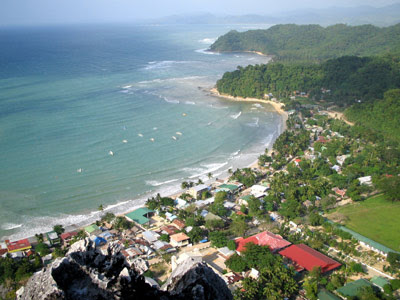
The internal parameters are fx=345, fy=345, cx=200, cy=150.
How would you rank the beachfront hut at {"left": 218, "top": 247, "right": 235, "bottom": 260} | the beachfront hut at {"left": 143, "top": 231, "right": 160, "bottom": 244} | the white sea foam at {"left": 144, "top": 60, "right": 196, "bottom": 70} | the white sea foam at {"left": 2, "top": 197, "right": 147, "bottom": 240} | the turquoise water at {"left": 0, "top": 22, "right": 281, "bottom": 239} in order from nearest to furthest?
the beachfront hut at {"left": 218, "top": 247, "right": 235, "bottom": 260}
the beachfront hut at {"left": 143, "top": 231, "right": 160, "bottom": 244}
the white sea foam at {"left": 2, "top": 197, "right": 147, "bottom": 240}
the turquoise water at {"left": 0, "top": 22, "right": 281, "bottom": 239}
the white sea foam at {"left": 144, "top": 60, "right": 196, "bottom": 70}

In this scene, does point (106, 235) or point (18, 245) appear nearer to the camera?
point (18, 245)

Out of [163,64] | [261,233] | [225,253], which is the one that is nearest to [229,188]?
[261,233]

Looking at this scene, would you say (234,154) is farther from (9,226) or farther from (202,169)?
(9,226)

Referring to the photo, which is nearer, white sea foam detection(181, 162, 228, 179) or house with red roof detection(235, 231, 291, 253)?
house with red roof detection(235, 231, 291, 253)

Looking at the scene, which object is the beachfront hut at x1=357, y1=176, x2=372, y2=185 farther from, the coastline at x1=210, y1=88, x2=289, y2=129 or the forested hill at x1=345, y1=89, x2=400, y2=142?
the coastline at x1=210, y1=88, x2=289, y2=129

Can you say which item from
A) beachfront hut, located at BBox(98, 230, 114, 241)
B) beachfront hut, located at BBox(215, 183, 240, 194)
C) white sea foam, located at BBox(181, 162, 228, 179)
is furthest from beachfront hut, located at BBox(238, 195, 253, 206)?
beachfront hut, located at BBox(98, 230, 114, 241)

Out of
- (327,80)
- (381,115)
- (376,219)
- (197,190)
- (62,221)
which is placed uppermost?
(327,80)
